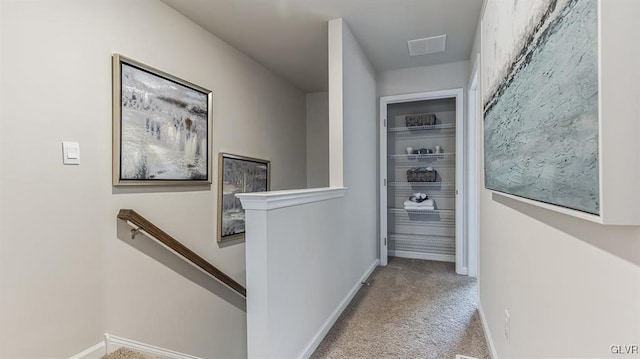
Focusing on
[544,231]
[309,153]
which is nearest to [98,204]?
[544,231]

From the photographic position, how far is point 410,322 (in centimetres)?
234

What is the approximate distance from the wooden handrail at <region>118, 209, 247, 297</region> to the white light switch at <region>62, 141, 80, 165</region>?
41cm

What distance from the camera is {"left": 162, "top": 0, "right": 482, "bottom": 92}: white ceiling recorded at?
7.77 ft

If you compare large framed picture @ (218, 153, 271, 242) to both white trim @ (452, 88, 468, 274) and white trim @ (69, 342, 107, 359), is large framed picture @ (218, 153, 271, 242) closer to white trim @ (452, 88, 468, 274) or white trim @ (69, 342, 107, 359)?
white trim @ (69, 342, 107, 359)

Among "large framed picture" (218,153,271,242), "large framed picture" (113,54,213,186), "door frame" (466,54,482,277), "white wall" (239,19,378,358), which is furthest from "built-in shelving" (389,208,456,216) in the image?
"large framed picture" (113,54,213,186)

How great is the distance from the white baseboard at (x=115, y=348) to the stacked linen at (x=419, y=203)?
9.86 ft

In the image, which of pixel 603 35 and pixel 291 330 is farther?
pixel 291 330

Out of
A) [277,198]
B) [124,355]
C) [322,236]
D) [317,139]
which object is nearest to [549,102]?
[277,198]

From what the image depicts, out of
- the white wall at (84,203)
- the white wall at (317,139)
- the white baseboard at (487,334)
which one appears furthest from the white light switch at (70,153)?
the white wall at (317,139)

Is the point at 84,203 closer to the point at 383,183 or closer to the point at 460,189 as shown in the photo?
the point at 383,183

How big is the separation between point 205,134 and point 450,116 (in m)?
3.11

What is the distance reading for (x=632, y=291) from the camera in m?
0.57

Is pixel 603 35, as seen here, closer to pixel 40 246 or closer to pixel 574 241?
pixel 574 241

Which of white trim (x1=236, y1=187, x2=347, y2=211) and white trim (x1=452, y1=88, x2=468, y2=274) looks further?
white trim (x1=452, y1=88, x2=468, y2=274)
